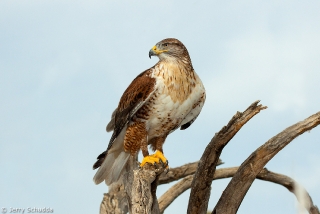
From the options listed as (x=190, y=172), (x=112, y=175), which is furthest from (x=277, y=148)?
(x=190, y=172)

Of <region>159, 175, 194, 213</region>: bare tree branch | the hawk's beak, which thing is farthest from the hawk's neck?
<region>159, 175, 194, 213</region>: bare tree branch

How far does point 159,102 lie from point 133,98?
376 millimetres

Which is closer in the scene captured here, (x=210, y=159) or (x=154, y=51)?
(x=210, y=159)

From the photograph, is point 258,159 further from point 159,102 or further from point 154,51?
point 154,51

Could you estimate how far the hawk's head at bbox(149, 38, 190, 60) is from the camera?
24.6ft

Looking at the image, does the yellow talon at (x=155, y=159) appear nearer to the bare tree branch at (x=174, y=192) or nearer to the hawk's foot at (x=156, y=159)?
the hawk's foot at (x=156, y=159)

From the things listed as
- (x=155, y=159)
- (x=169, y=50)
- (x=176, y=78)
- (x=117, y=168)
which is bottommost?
(x=155, y=159)

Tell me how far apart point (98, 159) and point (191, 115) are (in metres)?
1.62

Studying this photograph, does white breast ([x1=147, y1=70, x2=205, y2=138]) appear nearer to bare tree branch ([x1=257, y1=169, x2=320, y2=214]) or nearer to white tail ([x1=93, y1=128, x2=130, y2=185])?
white tail ([x1=93, y1=128, x2=130, y2=185])

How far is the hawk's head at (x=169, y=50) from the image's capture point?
296 inches

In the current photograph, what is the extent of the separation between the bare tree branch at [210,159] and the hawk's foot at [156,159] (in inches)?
22.1

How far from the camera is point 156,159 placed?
24.4 feet

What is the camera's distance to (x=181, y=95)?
734 centimetres

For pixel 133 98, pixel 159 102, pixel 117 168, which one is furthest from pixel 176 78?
pixel 117 168
